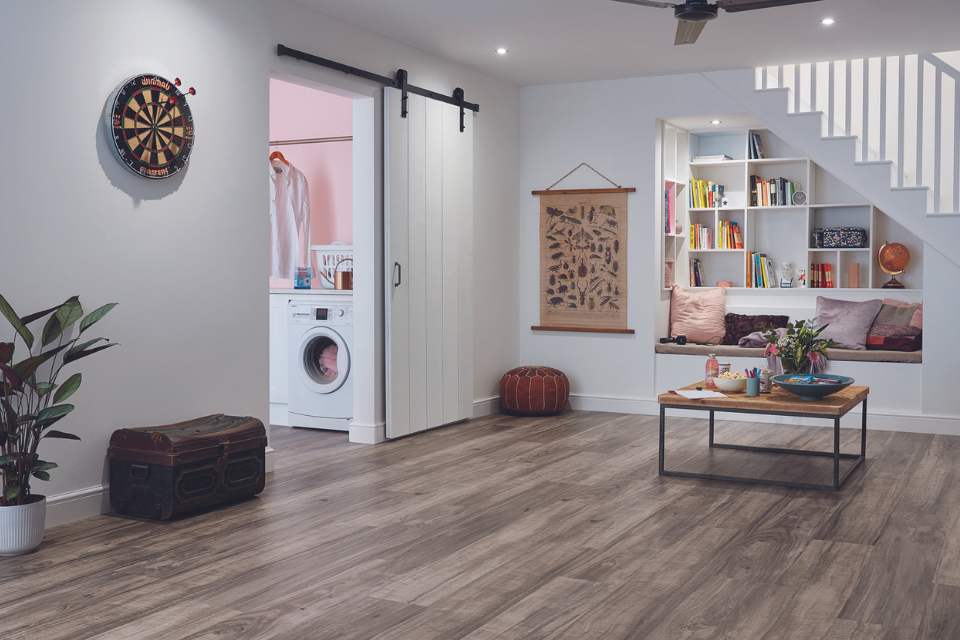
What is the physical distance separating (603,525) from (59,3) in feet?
10.8

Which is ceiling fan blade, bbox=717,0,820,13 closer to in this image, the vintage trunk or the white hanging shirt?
the vintage trunk

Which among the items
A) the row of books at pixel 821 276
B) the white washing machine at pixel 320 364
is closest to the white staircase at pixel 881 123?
the row of books at pixel 821 276

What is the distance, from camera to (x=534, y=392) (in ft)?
24.7

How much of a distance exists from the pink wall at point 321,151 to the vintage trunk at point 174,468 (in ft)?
10.4

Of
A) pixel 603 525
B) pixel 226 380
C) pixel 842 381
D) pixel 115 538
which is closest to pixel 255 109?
pixel 226 380

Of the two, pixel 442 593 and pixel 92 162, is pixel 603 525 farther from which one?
pixel 92 162

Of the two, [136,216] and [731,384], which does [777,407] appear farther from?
[136,216]

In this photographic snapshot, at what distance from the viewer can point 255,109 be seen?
5.29 metres

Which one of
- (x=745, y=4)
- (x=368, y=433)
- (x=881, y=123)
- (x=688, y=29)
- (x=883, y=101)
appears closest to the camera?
(x=745, y=4)

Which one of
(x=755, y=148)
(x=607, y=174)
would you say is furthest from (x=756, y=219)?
(x=607, y=174)

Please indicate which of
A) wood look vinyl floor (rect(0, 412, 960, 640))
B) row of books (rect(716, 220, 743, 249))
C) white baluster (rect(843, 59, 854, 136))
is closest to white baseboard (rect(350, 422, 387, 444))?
wood look vinyl floor (rect(0, 412, 960, 640))

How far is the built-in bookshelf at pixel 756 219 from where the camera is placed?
7.80 metres

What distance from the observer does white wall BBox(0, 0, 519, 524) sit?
4.10 meters

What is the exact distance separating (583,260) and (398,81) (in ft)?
7.65
